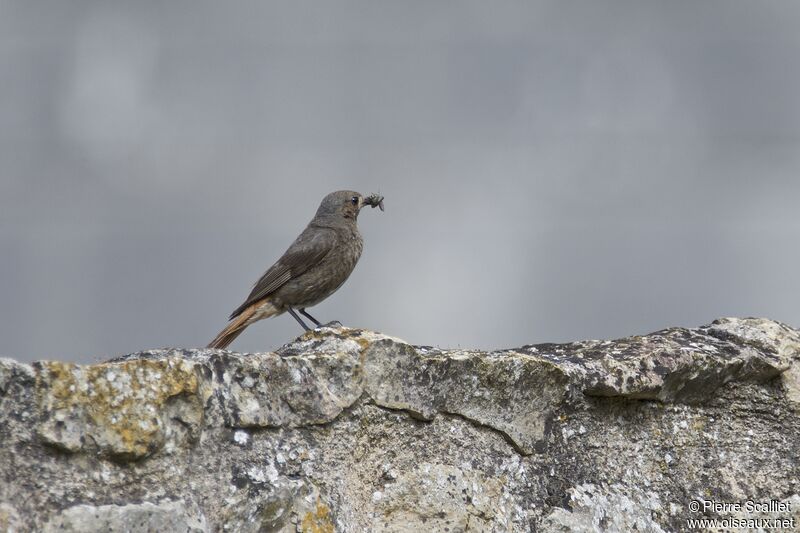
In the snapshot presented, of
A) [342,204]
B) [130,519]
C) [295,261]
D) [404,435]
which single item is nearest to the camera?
[130,519]

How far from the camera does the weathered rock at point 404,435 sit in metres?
3.03

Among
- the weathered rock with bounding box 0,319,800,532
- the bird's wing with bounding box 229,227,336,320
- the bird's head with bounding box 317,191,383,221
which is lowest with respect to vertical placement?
the weathered rock with bounding box 0,319,800,532

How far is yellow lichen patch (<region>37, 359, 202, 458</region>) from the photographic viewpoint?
3006 millimetres

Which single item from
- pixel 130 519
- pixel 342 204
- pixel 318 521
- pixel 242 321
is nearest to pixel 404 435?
pixel 318 521

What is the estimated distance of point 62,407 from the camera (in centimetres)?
301

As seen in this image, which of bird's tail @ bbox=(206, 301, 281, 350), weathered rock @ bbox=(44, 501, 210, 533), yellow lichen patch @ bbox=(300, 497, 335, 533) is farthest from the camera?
bird's tail @ bbox=(206, 301, 281, 350)

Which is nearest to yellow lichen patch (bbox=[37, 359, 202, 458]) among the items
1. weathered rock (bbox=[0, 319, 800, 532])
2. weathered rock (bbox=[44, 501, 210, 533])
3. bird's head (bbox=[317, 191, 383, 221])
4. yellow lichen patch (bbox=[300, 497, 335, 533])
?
weathered rock (bbox=[0, 319, 800, 532])

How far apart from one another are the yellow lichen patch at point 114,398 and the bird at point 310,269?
4.21 m

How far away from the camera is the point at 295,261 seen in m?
8.05

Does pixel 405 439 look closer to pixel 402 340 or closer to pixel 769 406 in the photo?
pixel 402 340

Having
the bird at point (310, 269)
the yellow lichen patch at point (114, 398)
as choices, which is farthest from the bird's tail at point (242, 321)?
the yellow lichen patch at point (114, 398)

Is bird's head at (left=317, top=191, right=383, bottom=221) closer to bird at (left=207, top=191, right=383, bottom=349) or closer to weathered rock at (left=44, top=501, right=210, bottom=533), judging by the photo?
bird at (left=207, top=191, right=383, bottom=349)

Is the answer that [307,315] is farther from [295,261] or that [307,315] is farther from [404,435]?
[404,435]

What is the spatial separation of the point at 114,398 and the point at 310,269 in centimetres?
501
